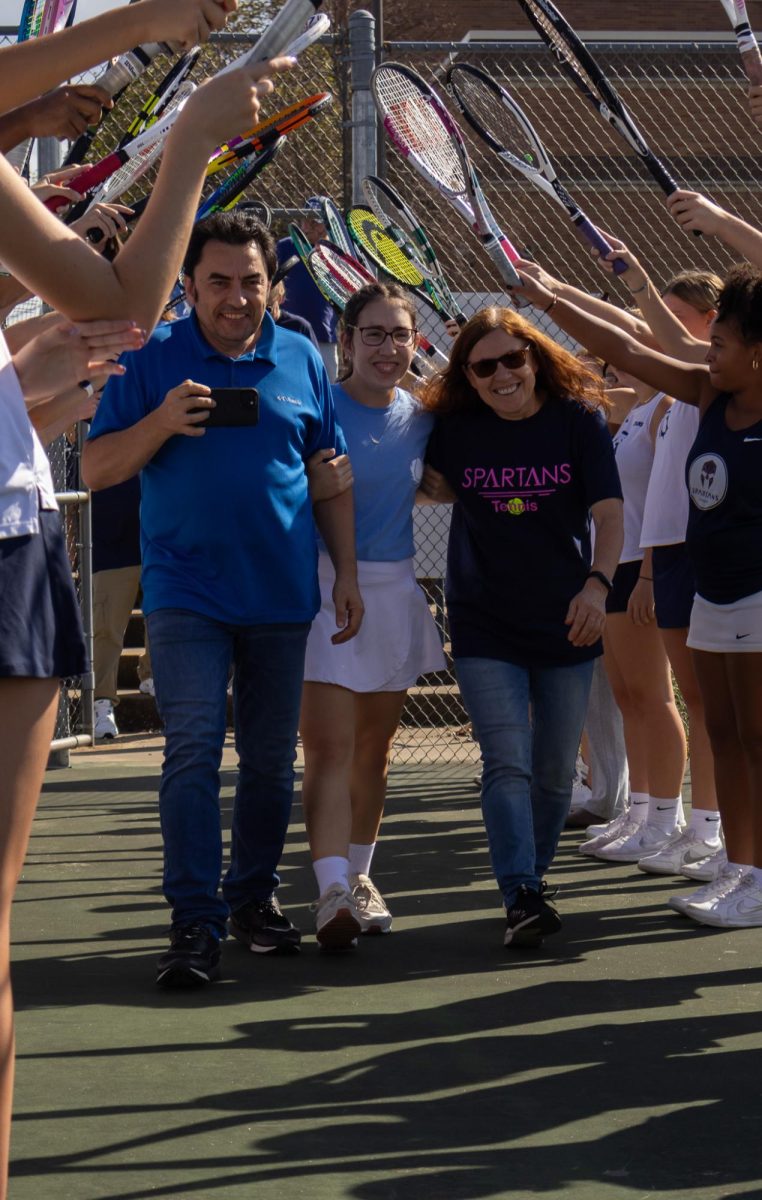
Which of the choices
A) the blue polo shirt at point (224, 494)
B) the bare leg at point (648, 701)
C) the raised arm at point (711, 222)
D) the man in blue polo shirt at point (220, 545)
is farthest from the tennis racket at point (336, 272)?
the raised arm at point (711, 222)

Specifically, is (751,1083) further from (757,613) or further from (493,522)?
(493,522)

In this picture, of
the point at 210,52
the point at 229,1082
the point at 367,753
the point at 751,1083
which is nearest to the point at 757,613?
the point at 367,753

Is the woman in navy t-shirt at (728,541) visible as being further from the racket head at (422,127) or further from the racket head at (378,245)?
the racket head at (378,245)

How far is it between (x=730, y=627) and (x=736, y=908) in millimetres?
822

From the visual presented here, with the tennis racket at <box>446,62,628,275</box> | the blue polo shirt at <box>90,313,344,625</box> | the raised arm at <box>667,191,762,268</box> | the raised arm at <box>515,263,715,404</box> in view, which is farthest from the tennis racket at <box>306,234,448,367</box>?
the raised arm at <box>667,191,762,268</box>

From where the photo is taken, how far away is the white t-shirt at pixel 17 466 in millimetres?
2285

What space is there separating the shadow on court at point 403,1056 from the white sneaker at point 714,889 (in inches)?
3.7

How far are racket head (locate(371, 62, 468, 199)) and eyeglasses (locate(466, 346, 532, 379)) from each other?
100cm

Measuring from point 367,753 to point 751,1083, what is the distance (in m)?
1.88

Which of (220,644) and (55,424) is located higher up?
(55,424)

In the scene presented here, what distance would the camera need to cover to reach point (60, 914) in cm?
537

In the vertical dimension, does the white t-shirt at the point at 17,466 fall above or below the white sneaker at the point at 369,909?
above

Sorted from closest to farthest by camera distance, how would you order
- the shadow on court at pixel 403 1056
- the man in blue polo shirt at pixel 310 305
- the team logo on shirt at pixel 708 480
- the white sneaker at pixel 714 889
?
the shadow on court at pixel 403 1056 → the team logo on shirt at pixel 708 480 → the white sneaker at pixel 714 889 → the man in blue polo shirt at pixel 310 305

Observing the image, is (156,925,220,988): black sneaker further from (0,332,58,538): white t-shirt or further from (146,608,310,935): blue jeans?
(0,332,58,538): white t-shirt
